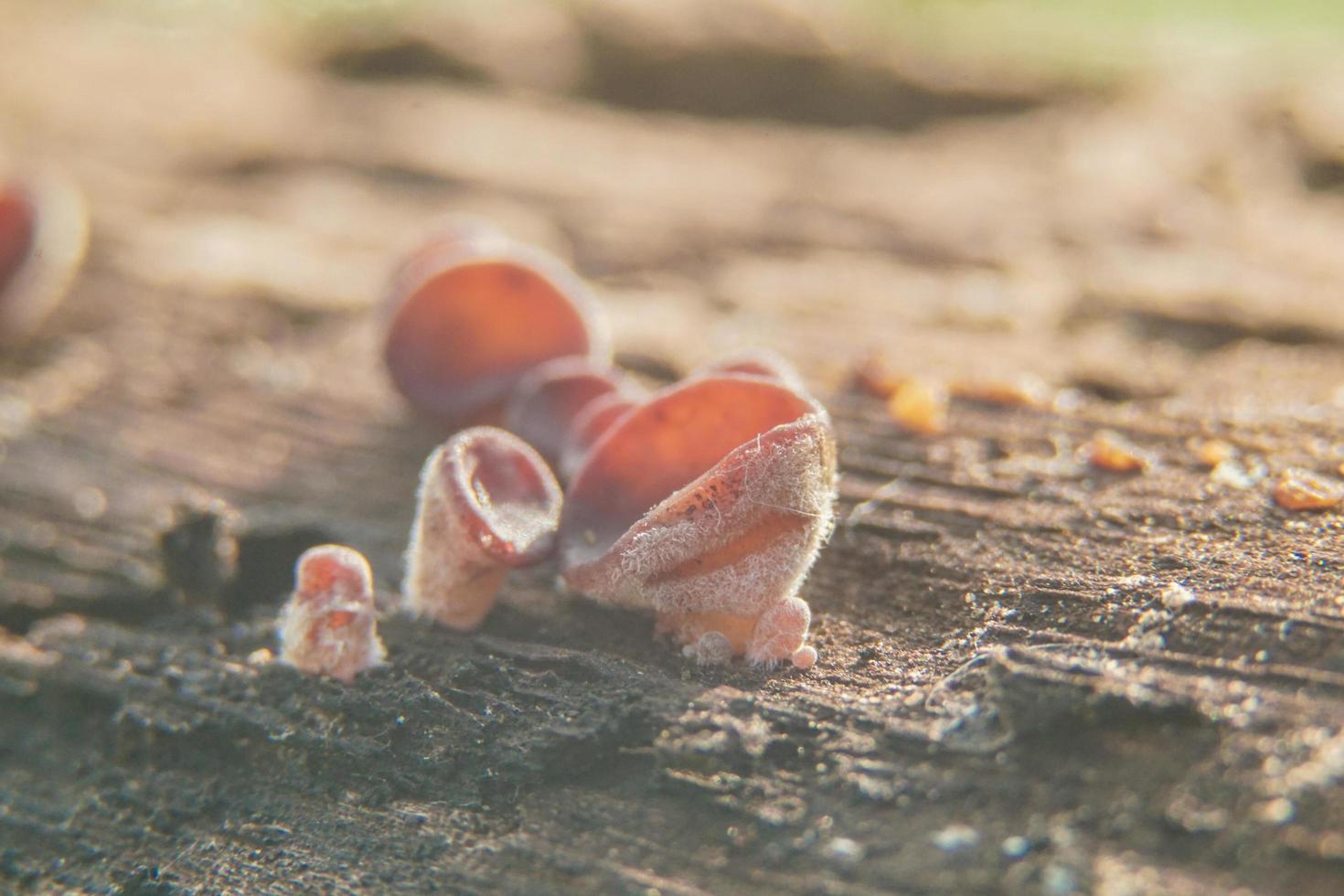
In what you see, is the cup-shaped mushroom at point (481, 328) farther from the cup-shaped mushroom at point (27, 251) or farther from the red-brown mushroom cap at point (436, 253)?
the cup-shaped mushroom at point (27, 251)

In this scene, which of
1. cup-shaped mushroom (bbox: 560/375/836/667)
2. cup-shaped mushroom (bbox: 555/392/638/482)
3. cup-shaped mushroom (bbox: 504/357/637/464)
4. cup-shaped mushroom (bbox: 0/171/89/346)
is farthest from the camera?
cup-shaped mushroom (bbox: 0/171/89/346)

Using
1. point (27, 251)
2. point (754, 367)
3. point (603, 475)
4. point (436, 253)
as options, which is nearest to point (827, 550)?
point (754, 367)

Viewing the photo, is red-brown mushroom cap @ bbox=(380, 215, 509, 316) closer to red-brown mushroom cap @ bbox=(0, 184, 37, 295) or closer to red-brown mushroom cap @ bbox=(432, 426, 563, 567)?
red-brown mushroom cap @ bbox=(432, 426, 563, 567)

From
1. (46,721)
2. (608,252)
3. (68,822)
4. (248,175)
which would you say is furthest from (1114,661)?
(248,175)

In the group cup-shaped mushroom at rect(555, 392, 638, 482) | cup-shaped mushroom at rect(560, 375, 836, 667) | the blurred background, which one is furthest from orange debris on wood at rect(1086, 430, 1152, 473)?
cup-shaped mushroom at rect(555, 392, 638, 482)

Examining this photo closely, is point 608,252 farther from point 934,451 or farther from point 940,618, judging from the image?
point 940,618

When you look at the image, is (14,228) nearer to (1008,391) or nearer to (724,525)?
(724,525)
